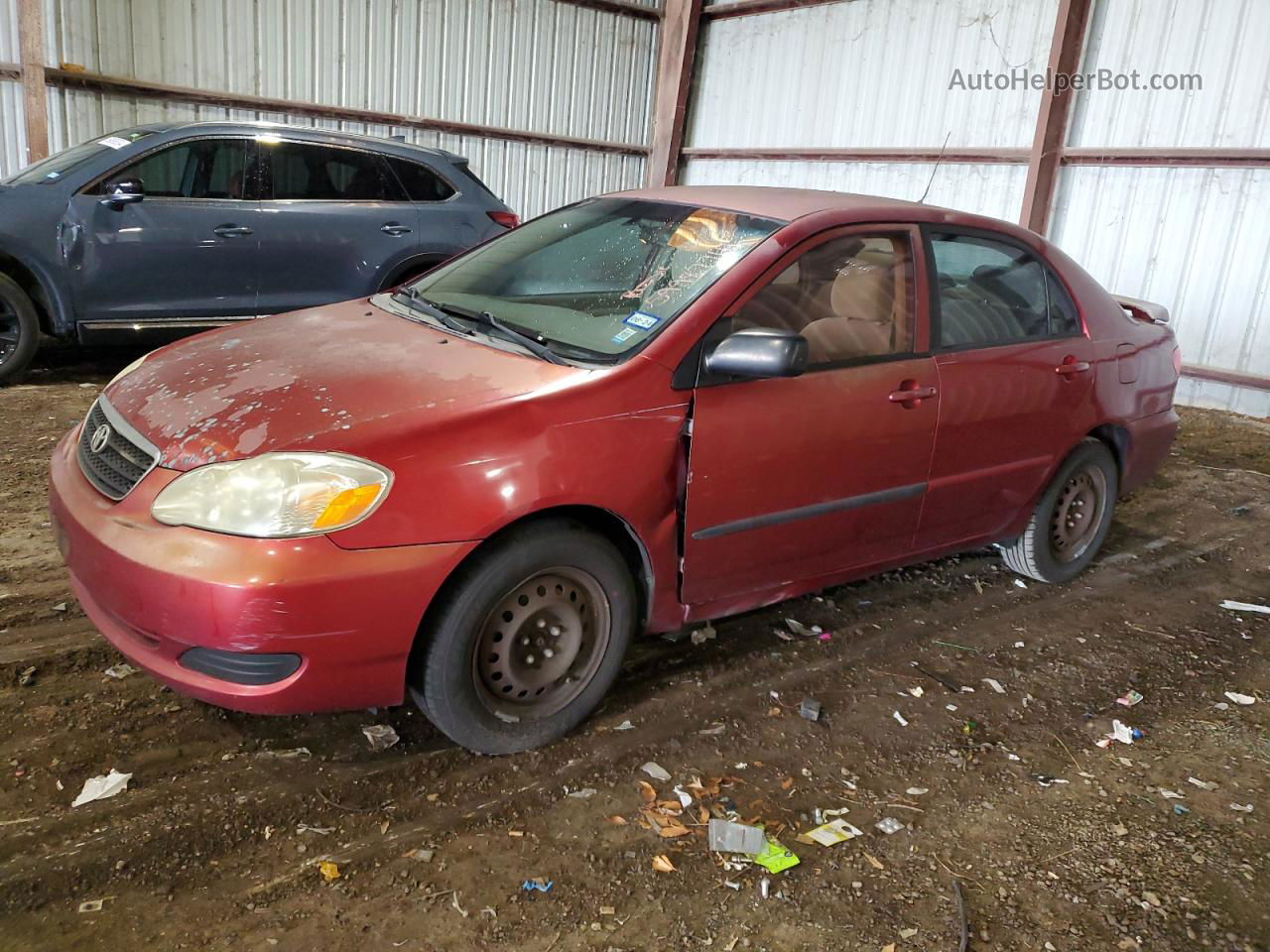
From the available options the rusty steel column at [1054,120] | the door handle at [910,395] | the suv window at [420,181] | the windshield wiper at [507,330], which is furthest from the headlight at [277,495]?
the rusty steel column at [1054,120]

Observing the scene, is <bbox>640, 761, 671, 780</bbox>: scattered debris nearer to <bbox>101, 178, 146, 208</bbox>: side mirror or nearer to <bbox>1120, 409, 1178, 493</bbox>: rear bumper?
<bbox>1120, 409, 1178, 493</bbox>: rear bumper

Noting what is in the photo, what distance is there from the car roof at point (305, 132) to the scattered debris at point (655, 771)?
18.7 feet

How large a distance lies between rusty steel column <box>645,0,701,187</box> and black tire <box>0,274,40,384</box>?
28.7ft

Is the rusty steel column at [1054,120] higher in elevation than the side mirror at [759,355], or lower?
higher

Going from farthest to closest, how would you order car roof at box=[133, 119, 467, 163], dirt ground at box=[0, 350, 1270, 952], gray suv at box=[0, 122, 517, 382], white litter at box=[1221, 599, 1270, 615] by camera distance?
car roof at box=[133, 119, 467, 163], gray suv at box=[0, 122, 517, 382], white litter at box=[1221, 599, 1270, 615], dirt ground at box=[0, 350, 1270, 952]

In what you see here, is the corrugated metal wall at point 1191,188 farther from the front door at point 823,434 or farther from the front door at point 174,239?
the front door at point 174,239

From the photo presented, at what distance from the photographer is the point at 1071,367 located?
3922 mm

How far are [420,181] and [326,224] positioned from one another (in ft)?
2.65

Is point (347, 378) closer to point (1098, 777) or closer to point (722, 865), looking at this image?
point (722, 865)

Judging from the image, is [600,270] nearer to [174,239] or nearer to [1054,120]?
[174,239]

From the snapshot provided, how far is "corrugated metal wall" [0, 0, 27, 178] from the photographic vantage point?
341 inches

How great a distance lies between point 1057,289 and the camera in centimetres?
400

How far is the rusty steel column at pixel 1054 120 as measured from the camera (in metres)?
9.20

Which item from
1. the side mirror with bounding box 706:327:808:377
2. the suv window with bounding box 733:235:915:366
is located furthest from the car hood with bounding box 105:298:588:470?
the suv window with bounding box 733:235:915:366
